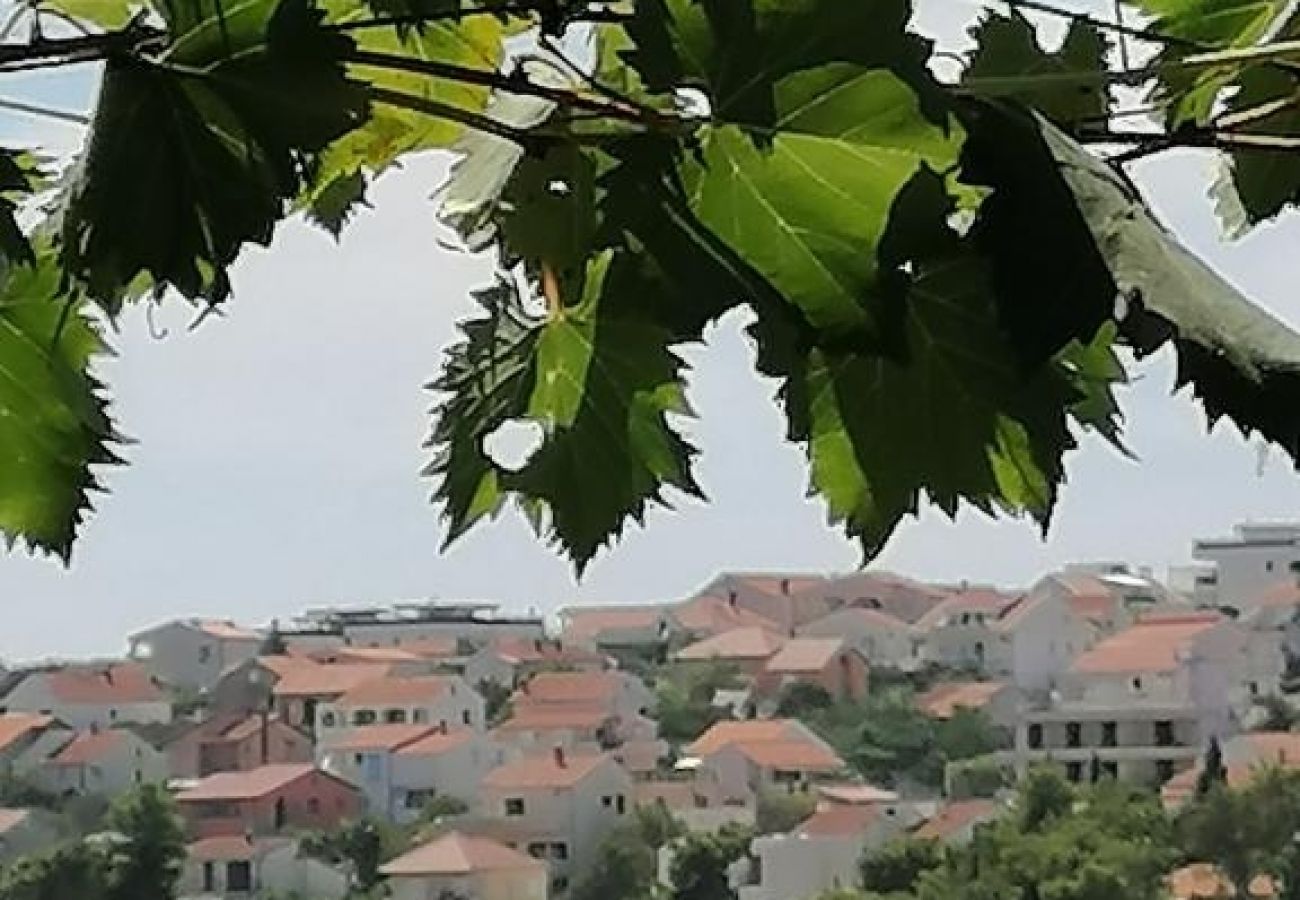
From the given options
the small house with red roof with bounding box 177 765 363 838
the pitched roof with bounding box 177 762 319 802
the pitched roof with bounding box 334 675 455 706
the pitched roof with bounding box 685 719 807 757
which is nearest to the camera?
the small house with red roof with bounding box 177 765 363 838

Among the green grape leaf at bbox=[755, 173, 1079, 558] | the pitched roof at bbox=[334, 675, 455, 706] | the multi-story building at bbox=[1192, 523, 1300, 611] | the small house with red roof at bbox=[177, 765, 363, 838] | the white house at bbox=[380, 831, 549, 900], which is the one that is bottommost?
the white house at bbox=[380, 831, 549, 900]

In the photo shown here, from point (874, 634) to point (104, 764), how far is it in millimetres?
3977

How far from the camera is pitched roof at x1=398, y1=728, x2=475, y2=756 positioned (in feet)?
20.4

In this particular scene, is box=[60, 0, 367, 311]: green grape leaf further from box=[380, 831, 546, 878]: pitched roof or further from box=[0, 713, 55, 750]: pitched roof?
box=[380, 831, 546, 878]: pitched roof

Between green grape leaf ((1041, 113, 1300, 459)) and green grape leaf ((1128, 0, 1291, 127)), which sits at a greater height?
green grape leaf ((1128, 0, 1291, 127))

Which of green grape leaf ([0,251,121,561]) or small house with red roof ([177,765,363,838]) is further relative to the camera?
small house with red roof ([177,765,363,838])

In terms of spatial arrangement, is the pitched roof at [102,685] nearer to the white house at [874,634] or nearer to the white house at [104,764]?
the white house at [104,764]

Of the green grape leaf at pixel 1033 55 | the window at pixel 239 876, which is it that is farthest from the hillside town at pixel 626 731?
the green grape leaf at pixel 1033 55

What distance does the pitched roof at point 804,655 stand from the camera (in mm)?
7617

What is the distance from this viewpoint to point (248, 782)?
5.61 metres

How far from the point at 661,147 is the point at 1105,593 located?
7.54 metres

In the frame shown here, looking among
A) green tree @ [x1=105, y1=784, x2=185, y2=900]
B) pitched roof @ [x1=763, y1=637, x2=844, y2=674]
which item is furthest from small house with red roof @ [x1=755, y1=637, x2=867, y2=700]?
green tree @ [x1=105, y1=784, x2=185, y2=900]

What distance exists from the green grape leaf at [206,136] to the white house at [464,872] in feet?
14.9

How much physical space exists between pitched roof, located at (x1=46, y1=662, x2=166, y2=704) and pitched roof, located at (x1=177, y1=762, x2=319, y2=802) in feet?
1.09
